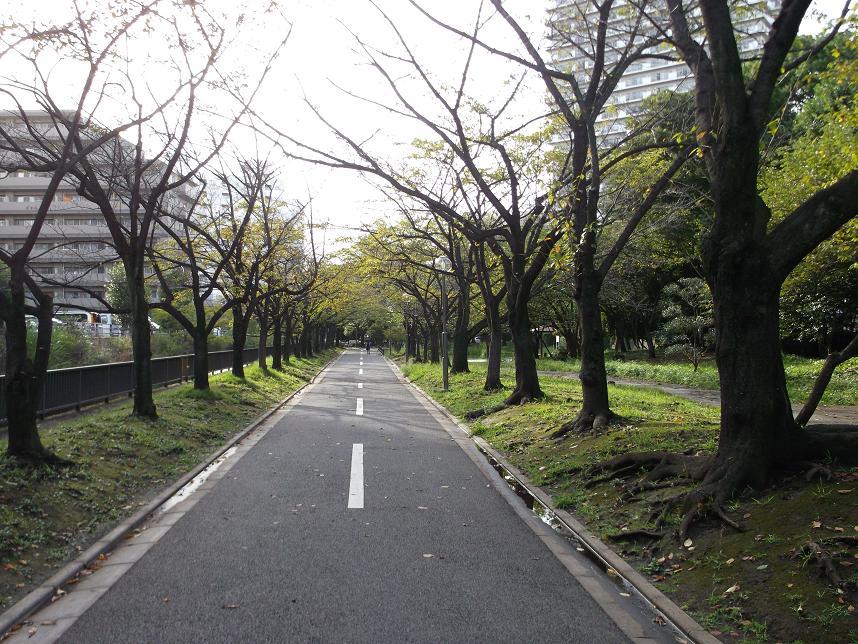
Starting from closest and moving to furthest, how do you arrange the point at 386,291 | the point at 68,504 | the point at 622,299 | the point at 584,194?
the point at 68,504 → the point at 584,194 → the point at 622,299 → the point at 386,291

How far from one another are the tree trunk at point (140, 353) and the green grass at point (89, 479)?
304 millimetres

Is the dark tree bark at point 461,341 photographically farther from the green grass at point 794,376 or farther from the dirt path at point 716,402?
the green grass at point 794,376

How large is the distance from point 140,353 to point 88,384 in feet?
11.1

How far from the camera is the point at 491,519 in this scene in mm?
6957

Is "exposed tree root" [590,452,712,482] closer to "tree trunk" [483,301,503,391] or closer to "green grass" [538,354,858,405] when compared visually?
"green grass" [538,354,858,405]

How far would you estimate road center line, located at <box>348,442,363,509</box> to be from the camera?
24.6 ft

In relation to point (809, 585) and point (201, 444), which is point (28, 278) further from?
point (809, 585)

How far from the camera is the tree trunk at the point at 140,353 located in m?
12.5

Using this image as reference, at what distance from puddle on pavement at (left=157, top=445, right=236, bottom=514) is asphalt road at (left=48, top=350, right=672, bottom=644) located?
318 millimetres

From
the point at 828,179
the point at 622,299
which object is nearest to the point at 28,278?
the point at 828,179

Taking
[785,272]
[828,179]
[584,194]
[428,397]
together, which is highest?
[828,179]

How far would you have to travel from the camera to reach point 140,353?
497 inches

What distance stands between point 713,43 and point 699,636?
5178 millimetres

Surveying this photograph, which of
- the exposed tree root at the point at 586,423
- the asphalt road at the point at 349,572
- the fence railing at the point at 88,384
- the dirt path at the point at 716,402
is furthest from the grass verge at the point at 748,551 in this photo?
the fence railing at the point at 88,384
